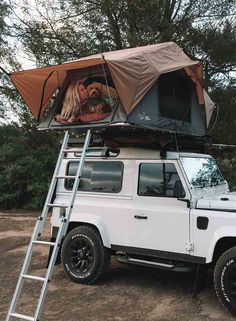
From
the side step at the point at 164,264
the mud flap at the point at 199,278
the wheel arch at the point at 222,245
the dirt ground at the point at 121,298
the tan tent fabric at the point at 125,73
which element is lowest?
the dirt ground at the point at 121,298

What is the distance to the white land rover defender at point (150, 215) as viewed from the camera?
19.9 feet

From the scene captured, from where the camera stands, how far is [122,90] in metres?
6.47

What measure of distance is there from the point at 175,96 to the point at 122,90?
1398mm

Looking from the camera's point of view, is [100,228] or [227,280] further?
[100,228]

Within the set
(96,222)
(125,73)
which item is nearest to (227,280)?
(96,222)

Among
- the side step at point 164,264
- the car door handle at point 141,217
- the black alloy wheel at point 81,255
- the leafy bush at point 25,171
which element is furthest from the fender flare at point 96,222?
the leafy bush at point 25,171

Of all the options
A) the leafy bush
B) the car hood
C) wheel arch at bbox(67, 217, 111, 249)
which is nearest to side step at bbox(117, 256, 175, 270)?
wheel arch at bbox(67, 217, 111, 249)

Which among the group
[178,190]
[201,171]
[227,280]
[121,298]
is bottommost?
[121,298]

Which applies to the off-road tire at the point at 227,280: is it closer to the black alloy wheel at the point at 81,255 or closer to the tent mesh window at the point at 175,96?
the black alloy wheel at the point at 81,255

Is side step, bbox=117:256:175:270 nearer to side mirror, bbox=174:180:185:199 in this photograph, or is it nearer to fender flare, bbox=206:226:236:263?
fender flare, bbox=206:226:236:263

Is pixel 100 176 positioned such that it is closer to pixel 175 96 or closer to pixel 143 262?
pixel 143 262

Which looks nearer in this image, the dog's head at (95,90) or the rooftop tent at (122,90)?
the rooftop tent at (122,90)

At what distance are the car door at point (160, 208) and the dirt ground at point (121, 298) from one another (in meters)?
0.71

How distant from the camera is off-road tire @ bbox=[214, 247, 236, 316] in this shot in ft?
18.9
